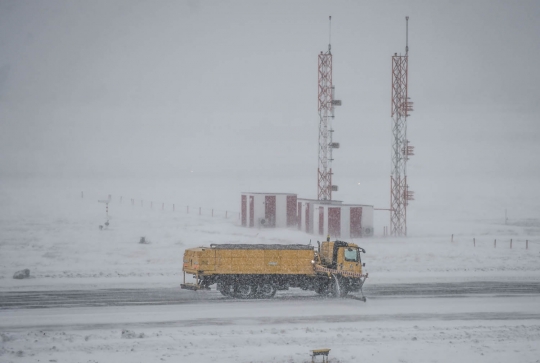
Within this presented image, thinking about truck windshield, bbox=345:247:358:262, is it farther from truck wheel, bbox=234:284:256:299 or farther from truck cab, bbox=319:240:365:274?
truck wheel, bbox=234:284:256:299

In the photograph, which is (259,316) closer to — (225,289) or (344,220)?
(225,289)

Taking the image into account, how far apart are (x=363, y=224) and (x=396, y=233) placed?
8.44 metres

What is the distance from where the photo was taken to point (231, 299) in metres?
29.5

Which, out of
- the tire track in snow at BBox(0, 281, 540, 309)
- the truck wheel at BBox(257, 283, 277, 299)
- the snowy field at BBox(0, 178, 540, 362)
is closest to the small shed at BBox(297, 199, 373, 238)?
the snowy field at BBox(0, 178, 540, 362)

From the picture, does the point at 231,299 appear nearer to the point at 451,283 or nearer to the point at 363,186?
the point at 451,283

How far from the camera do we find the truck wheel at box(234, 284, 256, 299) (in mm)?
29953

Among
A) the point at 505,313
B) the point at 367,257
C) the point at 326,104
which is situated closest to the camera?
the point at 505,313

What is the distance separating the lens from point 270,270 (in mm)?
30078

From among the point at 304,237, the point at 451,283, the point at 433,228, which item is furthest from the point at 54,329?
the point at 433,228

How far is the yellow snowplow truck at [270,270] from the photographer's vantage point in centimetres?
2969

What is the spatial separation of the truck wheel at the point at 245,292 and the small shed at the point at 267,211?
37753 millimetres

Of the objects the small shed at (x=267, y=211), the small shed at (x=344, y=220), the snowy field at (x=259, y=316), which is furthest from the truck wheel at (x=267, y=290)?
the small shed at (x=267, y=211)

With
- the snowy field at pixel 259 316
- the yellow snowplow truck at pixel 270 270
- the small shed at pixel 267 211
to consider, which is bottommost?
the snowy field at pixel 259 316

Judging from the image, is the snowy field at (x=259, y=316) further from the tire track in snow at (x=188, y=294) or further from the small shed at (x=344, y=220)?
the small shed at (x=344, y=220)
